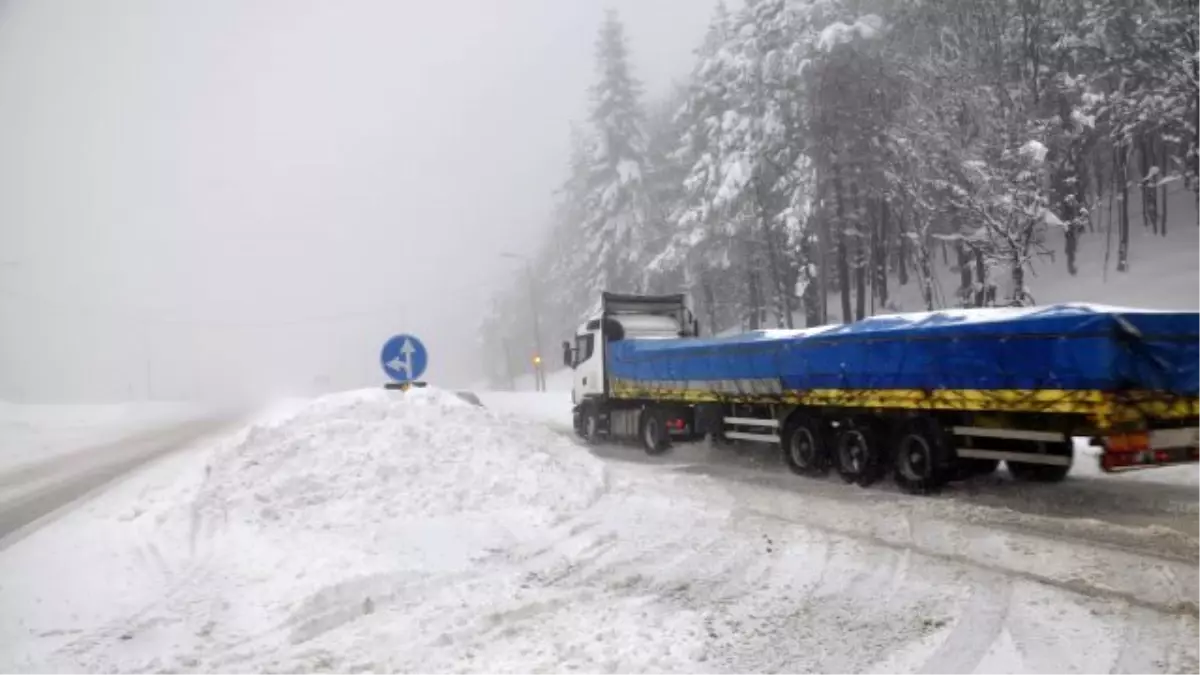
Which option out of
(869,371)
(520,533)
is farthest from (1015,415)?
(520,533)

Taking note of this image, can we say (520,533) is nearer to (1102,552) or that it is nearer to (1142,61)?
(1102,552)

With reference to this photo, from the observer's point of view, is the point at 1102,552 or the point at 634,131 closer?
the point at 1102,552

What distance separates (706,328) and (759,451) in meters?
28.1

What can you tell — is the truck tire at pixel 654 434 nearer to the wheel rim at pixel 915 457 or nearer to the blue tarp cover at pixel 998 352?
the blue tarp cover at pixel 998 352

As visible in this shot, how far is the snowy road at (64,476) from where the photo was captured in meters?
11.5


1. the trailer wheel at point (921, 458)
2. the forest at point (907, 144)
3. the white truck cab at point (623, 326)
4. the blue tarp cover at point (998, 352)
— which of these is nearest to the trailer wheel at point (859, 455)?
the trailer wheel at point (921, 458)

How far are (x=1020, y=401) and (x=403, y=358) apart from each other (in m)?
8.81

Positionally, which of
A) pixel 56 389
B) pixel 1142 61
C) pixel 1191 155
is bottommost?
pixel 56 389

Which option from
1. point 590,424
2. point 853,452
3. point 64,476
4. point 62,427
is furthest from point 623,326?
point 62,427

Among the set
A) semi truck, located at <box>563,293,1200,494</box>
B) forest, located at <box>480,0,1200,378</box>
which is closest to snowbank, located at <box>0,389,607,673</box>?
semi truck, located at <box>563,293,1200,494</box>

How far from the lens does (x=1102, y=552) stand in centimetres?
662

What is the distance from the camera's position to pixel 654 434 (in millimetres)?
16734

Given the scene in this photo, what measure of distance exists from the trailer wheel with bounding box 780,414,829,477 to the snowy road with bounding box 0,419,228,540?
33.7ft

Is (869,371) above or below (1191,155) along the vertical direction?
below
